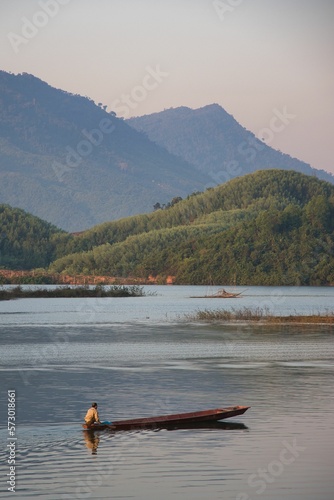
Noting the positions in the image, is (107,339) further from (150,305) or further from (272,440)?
(150,305)

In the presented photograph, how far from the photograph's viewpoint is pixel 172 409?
36.2 m

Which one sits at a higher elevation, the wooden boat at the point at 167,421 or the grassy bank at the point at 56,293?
the grassy bank at the point at 56,293

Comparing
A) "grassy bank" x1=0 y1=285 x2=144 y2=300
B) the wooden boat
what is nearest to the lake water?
the wooden boat

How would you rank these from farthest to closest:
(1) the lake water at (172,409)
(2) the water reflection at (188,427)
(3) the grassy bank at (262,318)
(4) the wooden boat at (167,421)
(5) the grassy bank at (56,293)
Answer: (5) the grassy bank at (56,293), (3) the grassy bank at (262,318), (4) the wooden boat at (167,421), (2) the water reflection at (188,427), (1) the lake water at (172,409)

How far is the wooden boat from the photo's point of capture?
31531mm

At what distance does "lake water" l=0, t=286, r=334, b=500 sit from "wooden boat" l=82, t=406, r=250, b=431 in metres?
0.39

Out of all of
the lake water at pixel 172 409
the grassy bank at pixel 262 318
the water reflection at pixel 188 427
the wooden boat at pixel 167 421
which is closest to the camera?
the lake water at pixel 172 409

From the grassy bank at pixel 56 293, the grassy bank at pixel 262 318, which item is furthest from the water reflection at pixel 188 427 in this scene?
the grassy bank at pixel 56 293

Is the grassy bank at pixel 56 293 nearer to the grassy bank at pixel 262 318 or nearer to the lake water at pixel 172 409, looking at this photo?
the grassy bank at pixel 262 318

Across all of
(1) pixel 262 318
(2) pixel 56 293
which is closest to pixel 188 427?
(1) pixel 262 318

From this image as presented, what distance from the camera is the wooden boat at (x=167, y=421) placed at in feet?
103

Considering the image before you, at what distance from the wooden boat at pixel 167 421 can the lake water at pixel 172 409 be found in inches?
15.3

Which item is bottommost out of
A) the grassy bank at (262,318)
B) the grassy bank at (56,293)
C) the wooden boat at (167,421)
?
the wooden boat at (167,421)

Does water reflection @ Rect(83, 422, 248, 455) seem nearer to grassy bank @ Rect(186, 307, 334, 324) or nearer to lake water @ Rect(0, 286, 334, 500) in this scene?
lake water @ Rect(0, 286, 334, 500)
